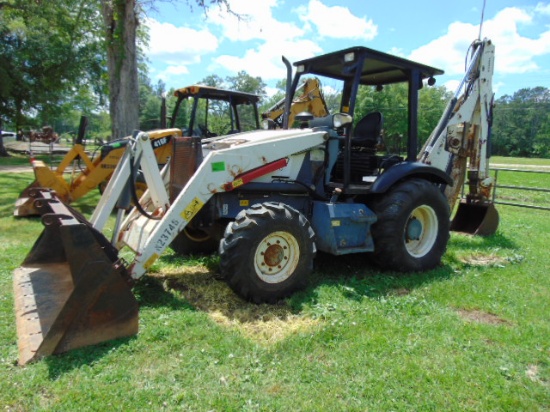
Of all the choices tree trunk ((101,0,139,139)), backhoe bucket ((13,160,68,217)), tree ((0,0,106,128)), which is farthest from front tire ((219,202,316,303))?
tree ((0,0,106,128))

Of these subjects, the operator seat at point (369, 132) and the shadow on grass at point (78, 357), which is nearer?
the shadow on grass at point (78, 357)

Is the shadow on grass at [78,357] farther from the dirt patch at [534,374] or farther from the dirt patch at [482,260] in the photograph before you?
the dirt patch at [482,260]

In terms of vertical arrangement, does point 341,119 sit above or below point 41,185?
above

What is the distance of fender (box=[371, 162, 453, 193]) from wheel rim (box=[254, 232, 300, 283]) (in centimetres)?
133

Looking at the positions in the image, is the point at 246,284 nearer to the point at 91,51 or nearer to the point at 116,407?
the point at 116,407

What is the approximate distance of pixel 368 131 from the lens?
5.69 metres

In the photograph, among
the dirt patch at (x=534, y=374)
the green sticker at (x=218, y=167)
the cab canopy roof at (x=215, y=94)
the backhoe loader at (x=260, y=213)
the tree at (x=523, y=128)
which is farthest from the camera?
the tree at (x=523, y=128)

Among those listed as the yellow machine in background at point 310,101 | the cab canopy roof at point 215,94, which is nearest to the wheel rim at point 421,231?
the yellow machine in background at point 310,101

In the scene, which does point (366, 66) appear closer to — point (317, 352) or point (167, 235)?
point (167, 235)

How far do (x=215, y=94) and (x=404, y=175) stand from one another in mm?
5207

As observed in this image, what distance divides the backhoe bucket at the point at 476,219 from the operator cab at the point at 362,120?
242 cm

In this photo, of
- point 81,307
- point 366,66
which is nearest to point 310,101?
point 366,66

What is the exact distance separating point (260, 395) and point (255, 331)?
0.93m

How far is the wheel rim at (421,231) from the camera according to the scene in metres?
5.41
